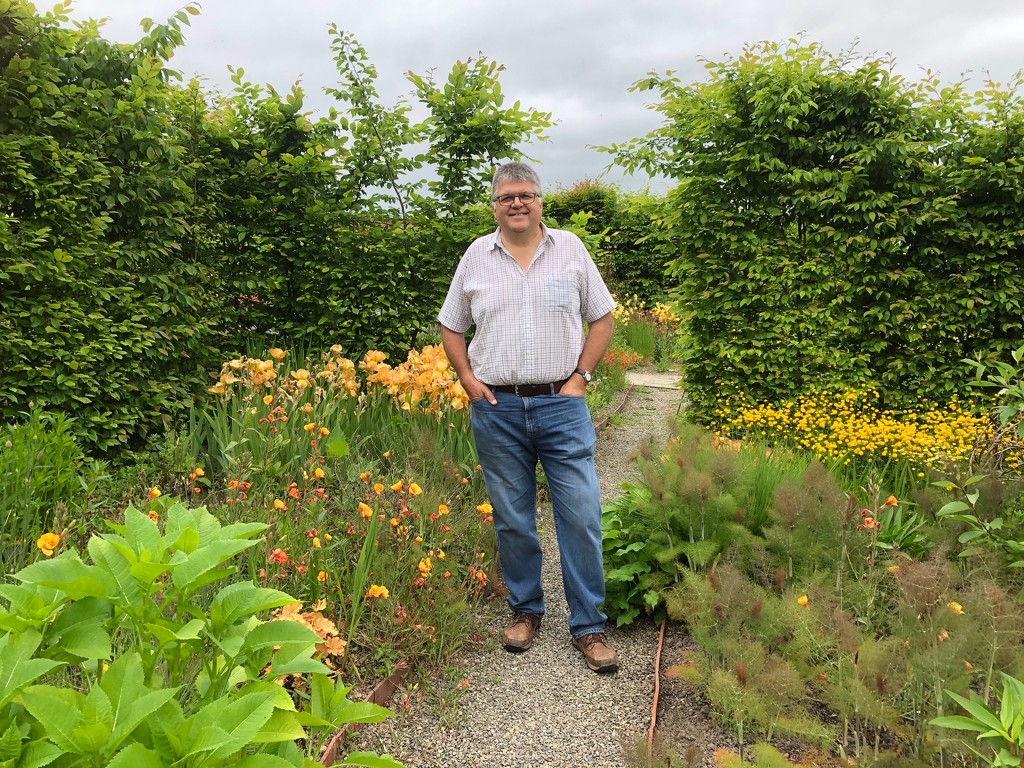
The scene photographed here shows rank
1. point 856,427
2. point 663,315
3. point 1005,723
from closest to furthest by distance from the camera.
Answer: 1. point 1005,723
2. point 856,427
3. point 663,315

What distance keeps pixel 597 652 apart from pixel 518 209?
1.82 m

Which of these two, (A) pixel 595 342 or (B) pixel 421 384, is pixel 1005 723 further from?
(B) pixel 421 384

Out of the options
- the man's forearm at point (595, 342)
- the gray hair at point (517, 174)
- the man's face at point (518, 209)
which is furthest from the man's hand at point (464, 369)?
the gray hair at point (517, 174)

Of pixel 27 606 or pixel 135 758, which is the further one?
pixel 27 606

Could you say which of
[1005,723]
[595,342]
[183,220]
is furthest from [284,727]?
[183,220]

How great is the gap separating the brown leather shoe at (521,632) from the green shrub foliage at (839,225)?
136 inches

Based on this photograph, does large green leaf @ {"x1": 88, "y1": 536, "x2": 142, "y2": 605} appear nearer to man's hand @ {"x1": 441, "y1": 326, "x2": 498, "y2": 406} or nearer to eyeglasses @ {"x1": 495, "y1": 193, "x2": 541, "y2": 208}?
man's hand @ {"x1": 441, "y1": 326, "x2": 498, "y2": 406}

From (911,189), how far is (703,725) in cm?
454

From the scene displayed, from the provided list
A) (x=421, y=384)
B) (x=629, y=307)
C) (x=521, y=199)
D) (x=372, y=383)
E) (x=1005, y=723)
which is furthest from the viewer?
(x=629, y=307)

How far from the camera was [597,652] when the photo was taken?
2771mm

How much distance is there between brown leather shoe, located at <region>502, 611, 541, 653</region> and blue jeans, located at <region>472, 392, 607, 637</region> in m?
0.11

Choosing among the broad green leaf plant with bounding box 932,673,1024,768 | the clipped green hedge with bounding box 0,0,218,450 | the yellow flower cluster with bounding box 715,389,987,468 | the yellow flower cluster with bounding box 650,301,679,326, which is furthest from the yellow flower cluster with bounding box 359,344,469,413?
the yellow flower cluster with bounding box 650,301,679,326

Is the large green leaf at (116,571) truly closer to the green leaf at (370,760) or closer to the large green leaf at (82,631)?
the large green leaf at (82,631)

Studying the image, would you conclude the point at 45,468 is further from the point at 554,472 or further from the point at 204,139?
the point at 204,139
